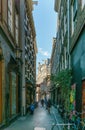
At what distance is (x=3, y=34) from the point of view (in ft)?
69.8

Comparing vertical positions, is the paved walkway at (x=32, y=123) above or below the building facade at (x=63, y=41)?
below

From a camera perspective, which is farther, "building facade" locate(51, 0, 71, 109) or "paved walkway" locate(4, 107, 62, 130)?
"building facade" locate(51, 0, 71, 109)

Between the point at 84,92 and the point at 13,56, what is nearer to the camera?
the point at 84,92

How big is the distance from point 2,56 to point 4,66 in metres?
0.92

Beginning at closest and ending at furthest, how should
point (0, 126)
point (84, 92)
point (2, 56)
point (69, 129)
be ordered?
point (69, 129) < point (84, 92) < point (0, 126) < point (2, 56)

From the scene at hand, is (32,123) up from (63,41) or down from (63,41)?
down

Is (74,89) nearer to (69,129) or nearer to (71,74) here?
(71,74)

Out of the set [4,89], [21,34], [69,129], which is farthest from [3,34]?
[21,34]

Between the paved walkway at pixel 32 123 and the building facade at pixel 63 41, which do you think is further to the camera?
the building facade at pixel 63 41

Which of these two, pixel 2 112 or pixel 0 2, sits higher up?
pixel 0 2

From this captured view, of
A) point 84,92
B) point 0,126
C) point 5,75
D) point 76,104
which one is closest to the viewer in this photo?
point 84,92

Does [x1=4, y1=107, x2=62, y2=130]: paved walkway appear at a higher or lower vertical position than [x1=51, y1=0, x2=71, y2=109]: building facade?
lower

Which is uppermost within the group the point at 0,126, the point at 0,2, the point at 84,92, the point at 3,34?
the point at 0,2

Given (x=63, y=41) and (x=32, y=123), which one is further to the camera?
(x=63, y=41)
